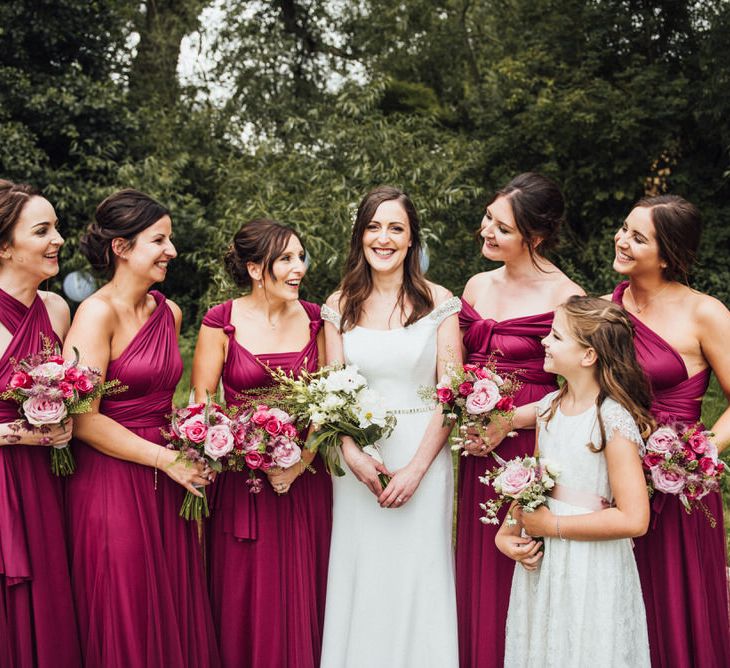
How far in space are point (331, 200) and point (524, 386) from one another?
23.0 ft

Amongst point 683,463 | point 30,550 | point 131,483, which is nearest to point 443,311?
point 683,463

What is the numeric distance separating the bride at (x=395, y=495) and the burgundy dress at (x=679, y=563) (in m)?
1.04

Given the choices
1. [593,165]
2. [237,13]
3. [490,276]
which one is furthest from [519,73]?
[490,276]

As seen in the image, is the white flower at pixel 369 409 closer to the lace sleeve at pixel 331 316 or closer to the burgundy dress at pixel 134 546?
the lace sleeve at pixel 331 316

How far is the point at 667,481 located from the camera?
3.72m

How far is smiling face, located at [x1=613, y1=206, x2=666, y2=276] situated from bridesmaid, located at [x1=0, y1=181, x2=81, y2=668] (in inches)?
117

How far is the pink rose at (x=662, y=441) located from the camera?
3.72 metres

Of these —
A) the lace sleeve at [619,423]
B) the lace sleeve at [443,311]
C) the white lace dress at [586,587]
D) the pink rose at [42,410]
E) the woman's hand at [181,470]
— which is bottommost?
the white lace dress at [586,587]

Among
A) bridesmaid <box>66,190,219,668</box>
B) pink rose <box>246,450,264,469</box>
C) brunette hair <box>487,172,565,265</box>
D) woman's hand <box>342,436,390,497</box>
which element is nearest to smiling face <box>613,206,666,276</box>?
brunette hair <box>487,172,565,265</box>

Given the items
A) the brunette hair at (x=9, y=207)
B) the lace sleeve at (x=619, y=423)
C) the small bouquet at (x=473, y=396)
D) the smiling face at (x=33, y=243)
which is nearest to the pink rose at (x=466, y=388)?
the small bouquet at (x=473, y=396)

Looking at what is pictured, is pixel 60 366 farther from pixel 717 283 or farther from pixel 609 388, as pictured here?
pixel 717 283

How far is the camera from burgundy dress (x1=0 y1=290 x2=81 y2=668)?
387 centimetres

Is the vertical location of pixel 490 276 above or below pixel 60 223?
below

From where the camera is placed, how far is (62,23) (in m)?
14.5
